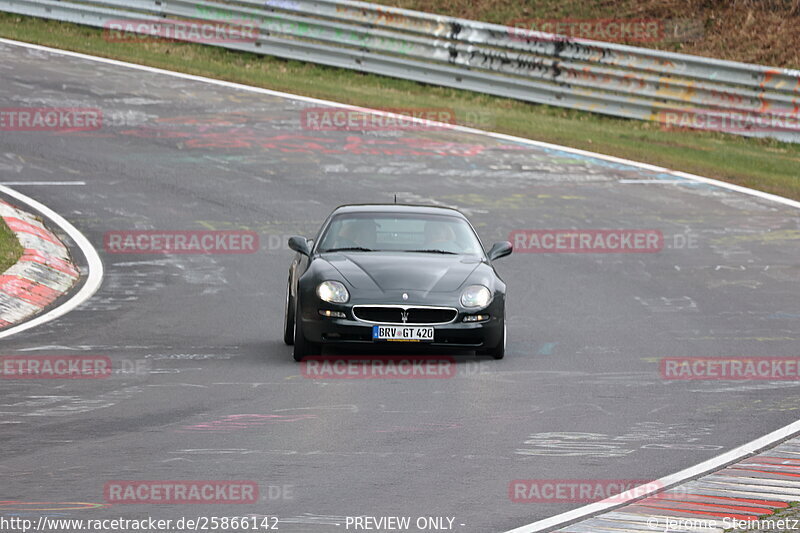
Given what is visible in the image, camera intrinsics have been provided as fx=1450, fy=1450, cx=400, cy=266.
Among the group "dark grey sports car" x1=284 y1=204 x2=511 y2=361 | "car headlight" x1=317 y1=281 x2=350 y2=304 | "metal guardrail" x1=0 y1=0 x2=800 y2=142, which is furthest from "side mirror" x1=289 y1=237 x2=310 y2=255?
"metal guardrail" x1=0 y1=0 x2=800 y2=142

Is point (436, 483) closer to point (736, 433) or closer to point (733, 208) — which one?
point (736, 433)

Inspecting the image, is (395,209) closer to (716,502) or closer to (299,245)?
(299,245)

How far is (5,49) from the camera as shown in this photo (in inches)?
1170

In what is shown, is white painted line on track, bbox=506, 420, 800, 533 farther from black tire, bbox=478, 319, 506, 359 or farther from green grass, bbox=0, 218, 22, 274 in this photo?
green grass, bbox=0, 218, 22, 274

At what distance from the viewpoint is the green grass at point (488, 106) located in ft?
76.6

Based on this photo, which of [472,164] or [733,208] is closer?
[733,208]

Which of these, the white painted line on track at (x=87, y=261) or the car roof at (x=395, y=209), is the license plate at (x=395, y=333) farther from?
the white painted line on track at (x=87, y=261)

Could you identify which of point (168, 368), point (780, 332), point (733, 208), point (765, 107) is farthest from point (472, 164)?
point (168, 368)

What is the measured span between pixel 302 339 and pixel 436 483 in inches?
166

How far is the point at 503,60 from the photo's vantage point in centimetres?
2730

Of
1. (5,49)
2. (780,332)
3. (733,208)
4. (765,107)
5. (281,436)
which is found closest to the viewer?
(281,436)

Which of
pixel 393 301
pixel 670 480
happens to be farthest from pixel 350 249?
pixel 670 480

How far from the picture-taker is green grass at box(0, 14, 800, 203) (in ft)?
76.6

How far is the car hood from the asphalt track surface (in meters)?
0.79
